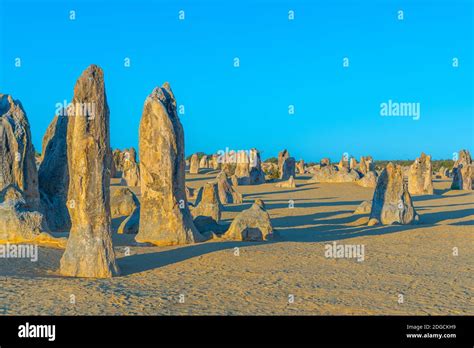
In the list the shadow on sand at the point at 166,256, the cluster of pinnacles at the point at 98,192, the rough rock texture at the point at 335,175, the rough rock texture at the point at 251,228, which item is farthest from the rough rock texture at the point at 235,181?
the shadow on sand at the point at 166,256

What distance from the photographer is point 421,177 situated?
28.9m

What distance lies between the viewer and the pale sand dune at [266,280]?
6.29 metres

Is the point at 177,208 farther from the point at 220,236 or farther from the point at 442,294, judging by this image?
the point at 442,294

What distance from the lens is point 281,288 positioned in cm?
732

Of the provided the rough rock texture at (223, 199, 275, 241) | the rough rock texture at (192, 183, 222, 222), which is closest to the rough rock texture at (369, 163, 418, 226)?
the rough rock texture at (192, 183, 222, 222)

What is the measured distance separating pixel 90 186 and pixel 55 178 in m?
7.09

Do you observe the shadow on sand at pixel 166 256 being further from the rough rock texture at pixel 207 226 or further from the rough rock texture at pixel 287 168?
the rough rock texture at pixel 287 168

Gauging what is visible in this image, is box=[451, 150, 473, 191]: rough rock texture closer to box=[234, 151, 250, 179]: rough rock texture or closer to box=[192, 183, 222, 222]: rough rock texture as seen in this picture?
box=[234, 151, 250, 179]: rough rock texture

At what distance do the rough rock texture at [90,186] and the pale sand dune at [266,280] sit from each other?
38 cm

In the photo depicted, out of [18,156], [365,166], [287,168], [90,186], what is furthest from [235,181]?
[90,186]

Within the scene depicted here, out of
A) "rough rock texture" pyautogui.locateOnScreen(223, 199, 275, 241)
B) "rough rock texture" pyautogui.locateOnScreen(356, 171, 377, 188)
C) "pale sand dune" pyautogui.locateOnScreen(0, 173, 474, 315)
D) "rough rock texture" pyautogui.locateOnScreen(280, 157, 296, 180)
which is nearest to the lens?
"pale sand dune" pyautogui.locateOnScreen(0, 173, 474, 315)

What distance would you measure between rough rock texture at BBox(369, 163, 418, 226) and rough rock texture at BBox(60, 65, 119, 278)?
32.8 ft

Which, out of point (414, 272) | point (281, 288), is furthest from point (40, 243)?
point (414, 272)

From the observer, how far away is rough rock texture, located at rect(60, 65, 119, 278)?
771 cm
